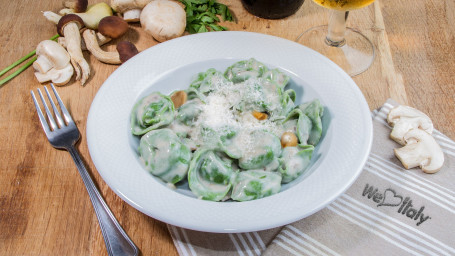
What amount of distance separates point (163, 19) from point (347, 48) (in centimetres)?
93

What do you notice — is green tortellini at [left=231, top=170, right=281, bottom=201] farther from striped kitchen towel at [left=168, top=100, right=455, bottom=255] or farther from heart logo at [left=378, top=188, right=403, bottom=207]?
heart logo at [left=378, top=188, right=403, bottom=207]

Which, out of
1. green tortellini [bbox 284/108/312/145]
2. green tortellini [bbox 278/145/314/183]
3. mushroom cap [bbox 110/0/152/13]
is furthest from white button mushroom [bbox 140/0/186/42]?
green tortellini [bbox 278/145/314/183]

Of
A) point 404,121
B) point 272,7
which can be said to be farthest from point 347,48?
point 404,121

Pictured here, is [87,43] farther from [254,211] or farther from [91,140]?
[254,211]

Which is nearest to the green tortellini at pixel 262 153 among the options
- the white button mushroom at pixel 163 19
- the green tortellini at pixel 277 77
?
the green tortellini at pixel 277 77

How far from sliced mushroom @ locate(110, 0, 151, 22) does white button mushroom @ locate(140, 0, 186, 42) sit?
74 millimetres

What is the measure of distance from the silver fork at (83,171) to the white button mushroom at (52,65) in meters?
0.11

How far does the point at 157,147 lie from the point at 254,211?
1.28 ft

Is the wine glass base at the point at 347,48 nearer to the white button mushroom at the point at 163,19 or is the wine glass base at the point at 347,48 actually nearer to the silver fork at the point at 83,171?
the white button mushroom at the point at 163,19

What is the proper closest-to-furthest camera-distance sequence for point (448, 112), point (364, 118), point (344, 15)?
point (364, 118) → point (448, 112) → point (344, 15)

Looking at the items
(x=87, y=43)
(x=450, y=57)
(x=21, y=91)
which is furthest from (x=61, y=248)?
→ (x=450, y=57)

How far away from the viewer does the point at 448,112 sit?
6.21ft

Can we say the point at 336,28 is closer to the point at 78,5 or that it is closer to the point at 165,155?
the point at 165,155

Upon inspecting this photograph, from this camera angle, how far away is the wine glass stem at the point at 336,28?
2.08m
